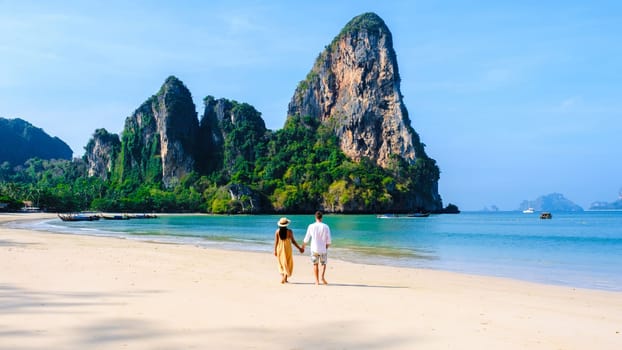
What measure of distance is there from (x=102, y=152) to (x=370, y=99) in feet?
329

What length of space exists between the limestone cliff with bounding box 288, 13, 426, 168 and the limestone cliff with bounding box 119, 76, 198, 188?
47912 mm

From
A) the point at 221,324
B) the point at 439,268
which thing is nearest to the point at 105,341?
the point at 221,324

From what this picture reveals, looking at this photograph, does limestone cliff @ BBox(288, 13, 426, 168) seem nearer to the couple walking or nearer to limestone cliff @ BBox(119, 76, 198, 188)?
limestone cliff @ BBox(119, 76, 198, 188)

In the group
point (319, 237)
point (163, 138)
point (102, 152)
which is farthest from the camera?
point (102, 152)

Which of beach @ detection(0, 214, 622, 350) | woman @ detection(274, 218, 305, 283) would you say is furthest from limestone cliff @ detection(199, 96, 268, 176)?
woman @ detection(274, 218, 305, 283)

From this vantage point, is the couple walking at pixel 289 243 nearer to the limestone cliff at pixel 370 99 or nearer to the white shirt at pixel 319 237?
the white shirt at pixel 319 237

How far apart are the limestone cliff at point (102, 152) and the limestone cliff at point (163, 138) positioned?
612cm

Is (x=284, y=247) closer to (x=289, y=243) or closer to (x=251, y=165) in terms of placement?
(x=289, y=243)

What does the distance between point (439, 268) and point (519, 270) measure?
3.01 meters

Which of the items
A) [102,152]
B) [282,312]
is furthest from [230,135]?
[282,312]

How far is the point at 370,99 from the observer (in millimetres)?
156875

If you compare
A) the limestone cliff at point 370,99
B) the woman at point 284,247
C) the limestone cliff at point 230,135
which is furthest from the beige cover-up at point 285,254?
the limestone cliff at point 230,135

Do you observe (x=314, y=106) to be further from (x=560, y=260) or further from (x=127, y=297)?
(x=127, y=297)

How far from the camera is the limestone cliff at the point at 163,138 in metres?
161
